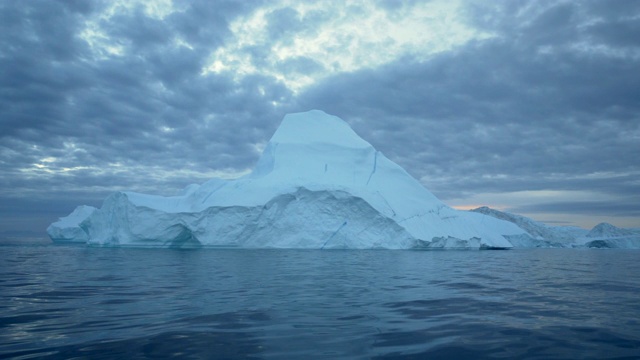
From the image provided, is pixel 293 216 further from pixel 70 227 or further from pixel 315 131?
pixel 70 227

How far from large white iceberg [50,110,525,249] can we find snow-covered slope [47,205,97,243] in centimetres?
1833

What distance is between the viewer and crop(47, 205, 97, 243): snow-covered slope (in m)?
45.2

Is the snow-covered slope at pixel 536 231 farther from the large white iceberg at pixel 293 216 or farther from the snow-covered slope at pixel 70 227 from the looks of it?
the snow-covered slope at pixel 70 227

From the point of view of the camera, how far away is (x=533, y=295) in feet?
23.2

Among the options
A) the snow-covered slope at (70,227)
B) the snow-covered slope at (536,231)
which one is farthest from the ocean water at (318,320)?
the snow-covered slope at (70,227)

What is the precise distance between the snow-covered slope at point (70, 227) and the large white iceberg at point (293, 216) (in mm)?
18328

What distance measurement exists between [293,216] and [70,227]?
33.7 m

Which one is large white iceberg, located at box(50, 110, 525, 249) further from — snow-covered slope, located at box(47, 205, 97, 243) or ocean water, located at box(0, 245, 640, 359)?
snow-covered slope, located at box(47, 205, 97, 243)

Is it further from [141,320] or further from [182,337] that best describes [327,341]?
[141,320]

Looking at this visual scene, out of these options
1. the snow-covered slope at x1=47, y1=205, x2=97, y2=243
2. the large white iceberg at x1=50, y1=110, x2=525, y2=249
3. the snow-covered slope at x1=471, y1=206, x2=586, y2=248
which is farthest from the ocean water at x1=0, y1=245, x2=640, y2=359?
the snow-covered slope at x1=47, y1=205, x2=97, y2=243

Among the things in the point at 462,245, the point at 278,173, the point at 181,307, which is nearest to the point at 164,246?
the point at 278,173

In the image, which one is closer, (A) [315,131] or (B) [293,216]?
(B) [293,216]

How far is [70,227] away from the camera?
46.5 meters

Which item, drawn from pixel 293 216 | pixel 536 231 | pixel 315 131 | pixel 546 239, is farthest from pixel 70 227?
pixel 546 239
